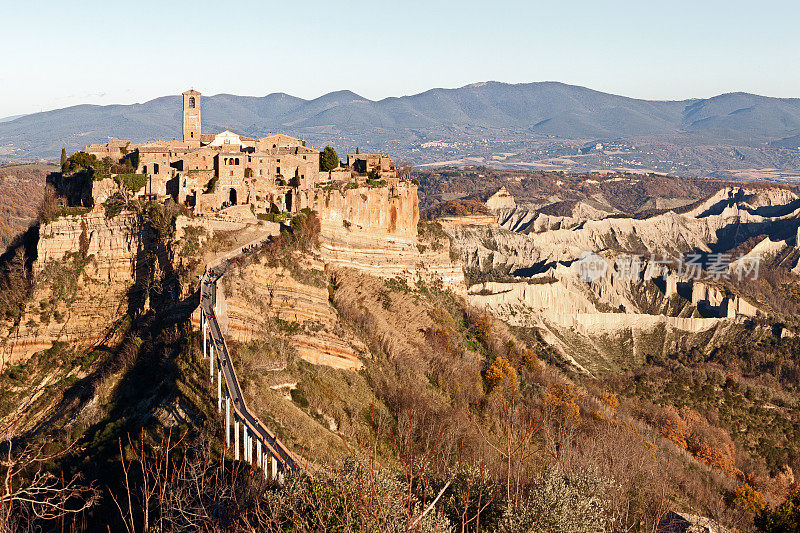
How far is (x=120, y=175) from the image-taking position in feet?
129

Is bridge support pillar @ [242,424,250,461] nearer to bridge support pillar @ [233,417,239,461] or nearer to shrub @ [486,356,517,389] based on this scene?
bridge support pillar @ [233,417,239,461]

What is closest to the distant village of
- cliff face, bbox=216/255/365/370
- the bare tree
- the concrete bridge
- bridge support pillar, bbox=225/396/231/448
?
cliff face, bbox=216/255/365/370

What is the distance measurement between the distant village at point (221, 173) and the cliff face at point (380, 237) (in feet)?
4.60

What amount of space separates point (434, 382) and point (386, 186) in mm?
14979

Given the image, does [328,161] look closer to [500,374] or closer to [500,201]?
[500,374]

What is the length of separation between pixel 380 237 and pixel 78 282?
18347mm

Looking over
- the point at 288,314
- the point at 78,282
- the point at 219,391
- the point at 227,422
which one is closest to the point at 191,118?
the point at 78,282

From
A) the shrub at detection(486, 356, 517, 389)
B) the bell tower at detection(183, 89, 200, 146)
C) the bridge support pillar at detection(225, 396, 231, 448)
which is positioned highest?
the bell tower at detection(183, 89, 200, 146)

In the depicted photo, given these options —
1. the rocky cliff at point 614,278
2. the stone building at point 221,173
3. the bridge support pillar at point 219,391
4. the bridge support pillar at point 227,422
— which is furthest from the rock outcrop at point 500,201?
the bridge support pillar at point 227,422

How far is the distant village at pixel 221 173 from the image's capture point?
1572 inches

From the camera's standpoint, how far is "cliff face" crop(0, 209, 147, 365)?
33.6 meters

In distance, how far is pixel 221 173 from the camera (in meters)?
40.8

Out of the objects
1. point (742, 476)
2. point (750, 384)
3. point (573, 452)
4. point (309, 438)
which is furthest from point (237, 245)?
point (750, 384)

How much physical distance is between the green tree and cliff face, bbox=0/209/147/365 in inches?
497
